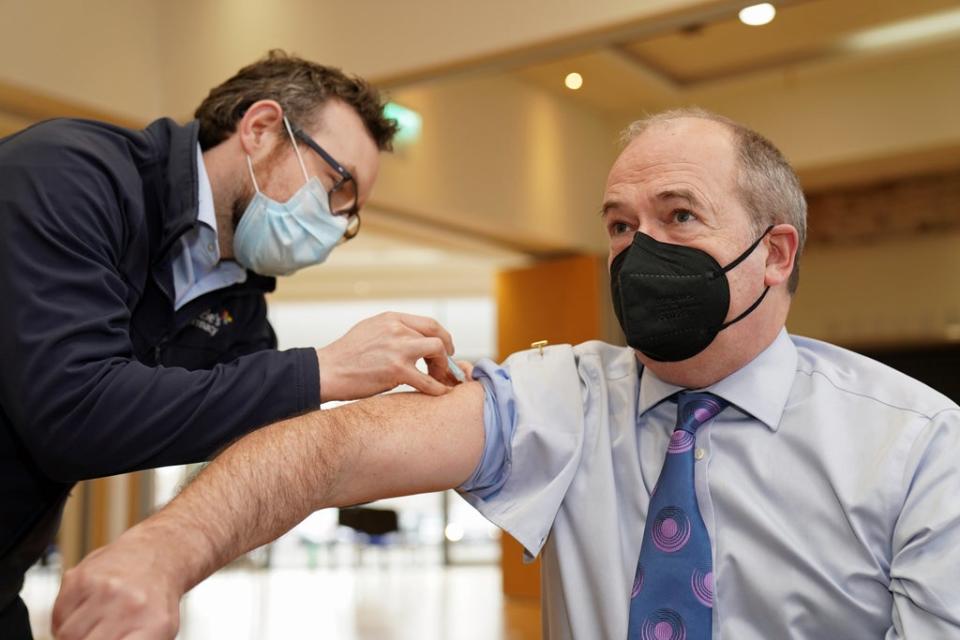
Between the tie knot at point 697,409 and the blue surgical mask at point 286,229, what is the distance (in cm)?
91

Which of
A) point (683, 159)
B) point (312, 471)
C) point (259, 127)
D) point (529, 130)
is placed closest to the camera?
point (312, 471)

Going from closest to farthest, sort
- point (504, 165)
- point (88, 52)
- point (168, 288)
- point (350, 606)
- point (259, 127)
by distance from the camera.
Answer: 1. point (168, 288)
2. point (259, 127)
3. point (88, 52)
4. point (504, 165)
5. point (350, 606)

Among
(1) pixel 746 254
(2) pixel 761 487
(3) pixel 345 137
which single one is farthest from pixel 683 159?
(3) pixel 345 137

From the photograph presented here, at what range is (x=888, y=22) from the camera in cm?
555

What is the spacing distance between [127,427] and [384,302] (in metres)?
10.5

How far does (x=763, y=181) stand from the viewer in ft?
4.50

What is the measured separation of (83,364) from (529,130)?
5581 mm

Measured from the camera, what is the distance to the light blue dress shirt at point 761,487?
115cm

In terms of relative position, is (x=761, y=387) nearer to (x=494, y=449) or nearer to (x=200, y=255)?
(x=494, y=449)

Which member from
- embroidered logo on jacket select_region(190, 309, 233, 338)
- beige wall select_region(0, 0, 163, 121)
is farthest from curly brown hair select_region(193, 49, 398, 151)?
beige wall select_region(0, 0, 163, 121)

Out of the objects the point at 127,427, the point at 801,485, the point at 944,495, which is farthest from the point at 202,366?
the point at 944,495

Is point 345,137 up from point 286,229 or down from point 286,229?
up

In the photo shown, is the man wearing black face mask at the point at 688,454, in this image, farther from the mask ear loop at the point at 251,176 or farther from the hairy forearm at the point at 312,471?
the mask ear loop at the point at 251,176

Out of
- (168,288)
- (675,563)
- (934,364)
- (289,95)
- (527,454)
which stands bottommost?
(934,364)
